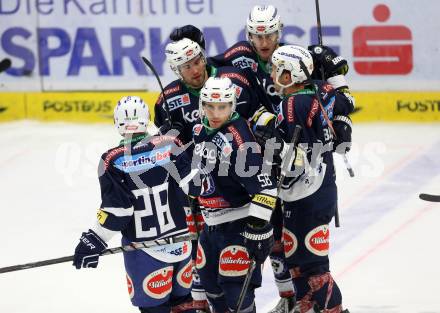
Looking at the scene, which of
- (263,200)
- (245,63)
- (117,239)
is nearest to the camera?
(263,200)

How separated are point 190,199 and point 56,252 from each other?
1.61 m

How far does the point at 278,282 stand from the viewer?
246 inches

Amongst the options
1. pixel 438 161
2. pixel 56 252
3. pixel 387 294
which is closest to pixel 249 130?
A: pixel 387 294

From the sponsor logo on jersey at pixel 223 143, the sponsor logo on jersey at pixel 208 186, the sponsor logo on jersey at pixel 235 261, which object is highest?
the sponsor logo on jersey at pixel 223 143

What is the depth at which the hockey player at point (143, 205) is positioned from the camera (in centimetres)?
523

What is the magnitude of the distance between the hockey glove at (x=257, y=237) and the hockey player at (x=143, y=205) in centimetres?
29

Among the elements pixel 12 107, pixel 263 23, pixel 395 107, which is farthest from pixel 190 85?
pixel 12 107

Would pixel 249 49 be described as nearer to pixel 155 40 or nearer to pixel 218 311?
pixel 218 311

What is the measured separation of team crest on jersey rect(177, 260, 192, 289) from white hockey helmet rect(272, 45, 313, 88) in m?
1.02

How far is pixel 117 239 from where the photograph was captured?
7613mm

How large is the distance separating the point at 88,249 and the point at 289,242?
106 cm

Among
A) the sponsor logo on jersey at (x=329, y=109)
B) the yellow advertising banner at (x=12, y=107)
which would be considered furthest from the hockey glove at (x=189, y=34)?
the yellow advertising banner at (x=12, y=107)

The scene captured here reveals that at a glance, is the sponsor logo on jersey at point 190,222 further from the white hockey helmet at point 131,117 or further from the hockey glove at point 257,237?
the white hockey helmet at point 131,117

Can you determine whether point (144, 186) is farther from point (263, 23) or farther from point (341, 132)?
point (263, 23)
